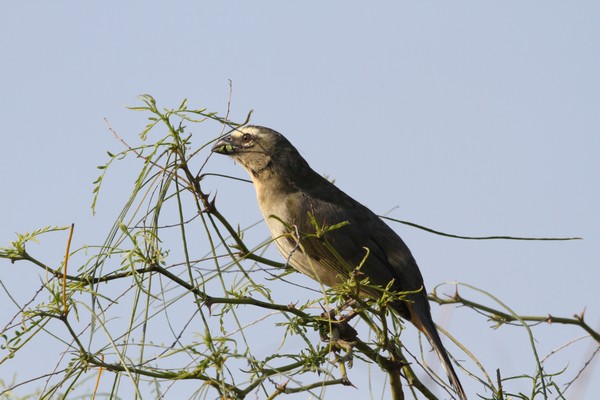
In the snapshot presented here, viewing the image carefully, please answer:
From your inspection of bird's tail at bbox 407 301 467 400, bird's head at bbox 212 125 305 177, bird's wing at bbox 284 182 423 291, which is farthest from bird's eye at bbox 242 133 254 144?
bird's tail at bbox 407 301 467 400

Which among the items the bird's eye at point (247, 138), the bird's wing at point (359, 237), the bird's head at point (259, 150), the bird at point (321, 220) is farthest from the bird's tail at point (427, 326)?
the bird's eye at point (247, 138)

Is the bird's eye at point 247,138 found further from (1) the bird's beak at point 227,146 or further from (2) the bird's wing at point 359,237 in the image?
(2) the bird's wing at point 359,237

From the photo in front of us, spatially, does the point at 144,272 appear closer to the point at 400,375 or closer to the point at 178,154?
the point at 178,154

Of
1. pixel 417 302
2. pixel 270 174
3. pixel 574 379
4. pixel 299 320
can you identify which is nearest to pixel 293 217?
pixel 270 174

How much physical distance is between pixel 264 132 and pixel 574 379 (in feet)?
11.6

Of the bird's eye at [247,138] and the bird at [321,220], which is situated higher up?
the bird's eye at [247,138]

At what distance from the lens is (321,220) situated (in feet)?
19.9

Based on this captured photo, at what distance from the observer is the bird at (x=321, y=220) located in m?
5.71

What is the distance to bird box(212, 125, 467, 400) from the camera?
18.7ft

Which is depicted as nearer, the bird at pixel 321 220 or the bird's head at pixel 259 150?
the bird at pixel 321 220

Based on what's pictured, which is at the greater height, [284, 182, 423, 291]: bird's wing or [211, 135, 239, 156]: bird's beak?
[211, 135, 239, 156]: bird's beak

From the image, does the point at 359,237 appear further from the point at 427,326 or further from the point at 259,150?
the point at 259,150

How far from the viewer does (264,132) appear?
21.7 feet

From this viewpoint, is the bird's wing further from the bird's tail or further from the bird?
the bird's tail
